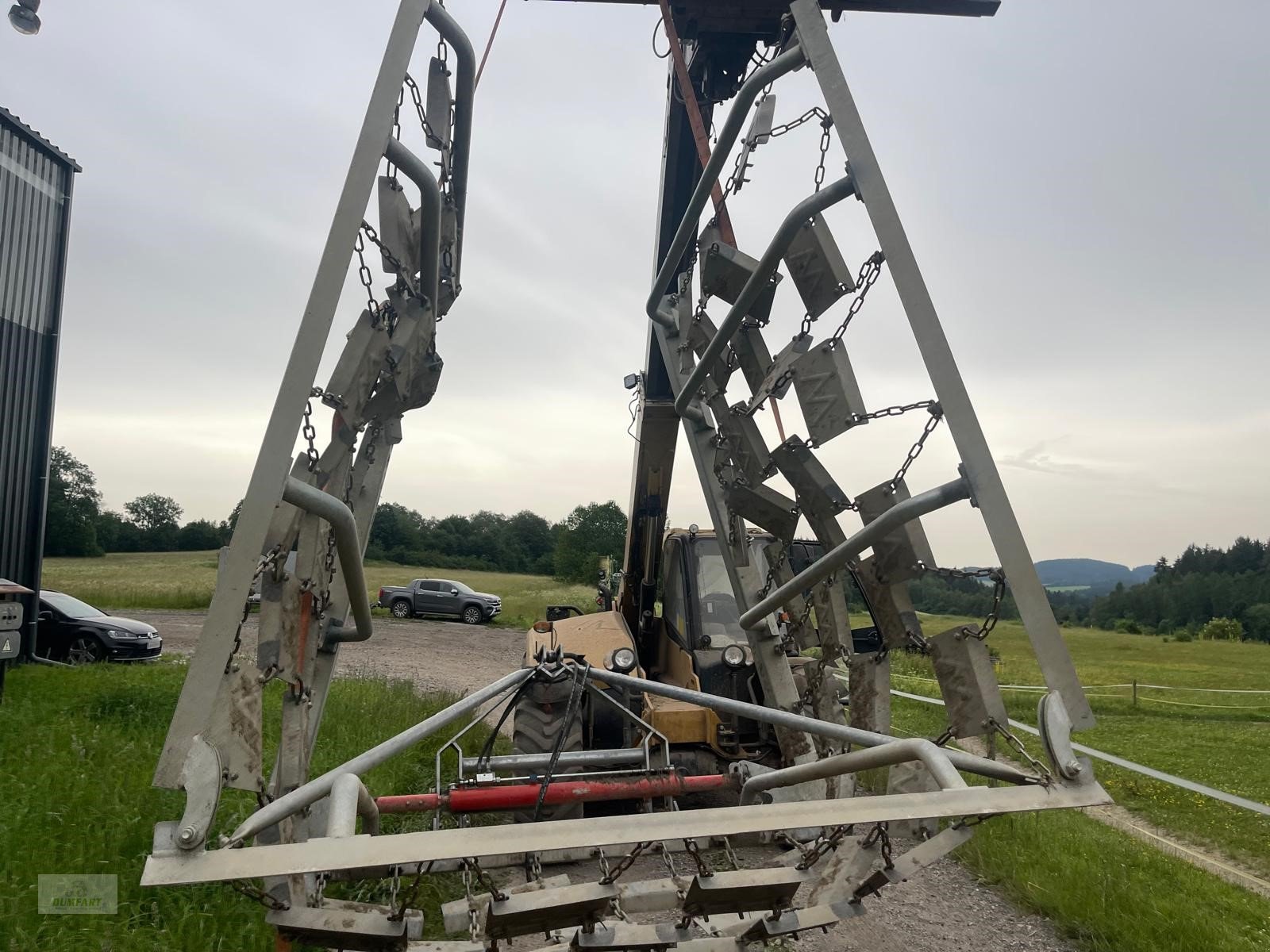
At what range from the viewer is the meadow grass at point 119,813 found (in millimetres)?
3316

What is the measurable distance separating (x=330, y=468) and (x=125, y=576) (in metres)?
37.8

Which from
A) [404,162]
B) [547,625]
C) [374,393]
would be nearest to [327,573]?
[374,393]

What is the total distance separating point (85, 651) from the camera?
1186 centimetres

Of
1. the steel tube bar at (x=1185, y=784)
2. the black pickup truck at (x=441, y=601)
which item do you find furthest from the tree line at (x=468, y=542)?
the steel tube bar at (x=1185, y=784)

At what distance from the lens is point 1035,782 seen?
2111 mm

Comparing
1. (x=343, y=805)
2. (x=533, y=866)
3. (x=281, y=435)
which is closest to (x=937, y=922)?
(x=533, y=866)

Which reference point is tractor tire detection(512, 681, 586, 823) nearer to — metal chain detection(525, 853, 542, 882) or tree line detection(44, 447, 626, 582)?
metal chain detection(525, 853, 542, 882)

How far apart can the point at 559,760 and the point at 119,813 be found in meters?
2.37

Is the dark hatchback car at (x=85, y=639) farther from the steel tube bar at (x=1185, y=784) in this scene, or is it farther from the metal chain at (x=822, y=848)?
the metal chain at (x=822, y=848)

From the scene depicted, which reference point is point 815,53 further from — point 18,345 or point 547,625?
point 18,345

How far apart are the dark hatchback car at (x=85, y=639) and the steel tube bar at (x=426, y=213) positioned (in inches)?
453

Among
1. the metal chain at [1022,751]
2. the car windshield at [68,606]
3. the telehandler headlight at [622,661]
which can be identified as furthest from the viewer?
the car windshield at [68,606]

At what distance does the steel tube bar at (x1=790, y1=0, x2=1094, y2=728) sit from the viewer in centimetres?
226

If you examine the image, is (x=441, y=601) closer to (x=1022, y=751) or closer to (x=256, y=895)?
(x=256, y=895)
